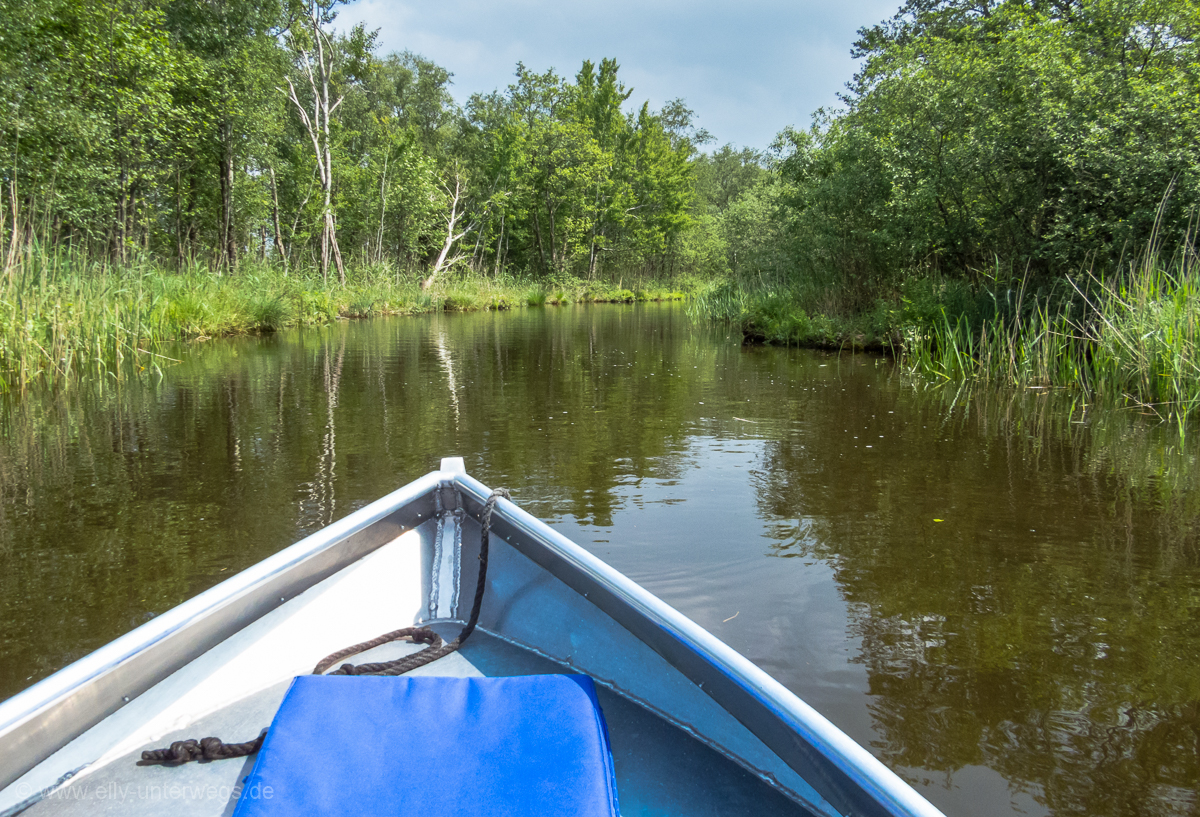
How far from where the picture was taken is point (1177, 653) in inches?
95.2

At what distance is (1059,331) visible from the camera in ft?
25.7

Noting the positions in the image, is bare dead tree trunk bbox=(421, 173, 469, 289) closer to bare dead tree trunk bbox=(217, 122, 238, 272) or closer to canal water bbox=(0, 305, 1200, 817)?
bare dead tree trunk bbox=(217, 122, 238, 272)

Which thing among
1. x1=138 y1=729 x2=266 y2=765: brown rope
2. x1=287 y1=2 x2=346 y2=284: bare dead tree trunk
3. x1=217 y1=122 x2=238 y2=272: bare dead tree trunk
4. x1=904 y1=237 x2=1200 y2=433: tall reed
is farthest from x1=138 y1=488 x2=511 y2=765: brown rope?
x1=287 y1=2 x2=346 y2=284: bare dead tree trunk

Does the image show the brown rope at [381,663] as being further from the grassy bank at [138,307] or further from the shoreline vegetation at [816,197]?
the grassy bank at [138,307]

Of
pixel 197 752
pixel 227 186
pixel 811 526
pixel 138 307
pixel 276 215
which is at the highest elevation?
pixel 227 186

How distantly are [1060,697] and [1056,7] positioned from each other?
53.8 feet

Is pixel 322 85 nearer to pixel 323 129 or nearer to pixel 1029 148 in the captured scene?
pixel 323 129

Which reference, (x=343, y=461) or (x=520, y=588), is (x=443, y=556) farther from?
(x=343, y=461)

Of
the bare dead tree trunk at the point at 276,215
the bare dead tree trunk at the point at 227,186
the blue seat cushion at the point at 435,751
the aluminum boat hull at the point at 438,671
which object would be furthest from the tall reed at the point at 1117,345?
the bare dead tree trunk at the point at 276,215

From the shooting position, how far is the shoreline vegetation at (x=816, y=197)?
22.4 ft

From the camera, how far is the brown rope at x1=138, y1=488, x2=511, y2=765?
4.76 ft

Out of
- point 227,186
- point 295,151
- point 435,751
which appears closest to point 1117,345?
point 435,751

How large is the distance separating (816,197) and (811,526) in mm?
10287

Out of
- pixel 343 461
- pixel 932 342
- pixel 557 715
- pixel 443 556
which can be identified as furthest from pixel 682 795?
pixel 932 342
